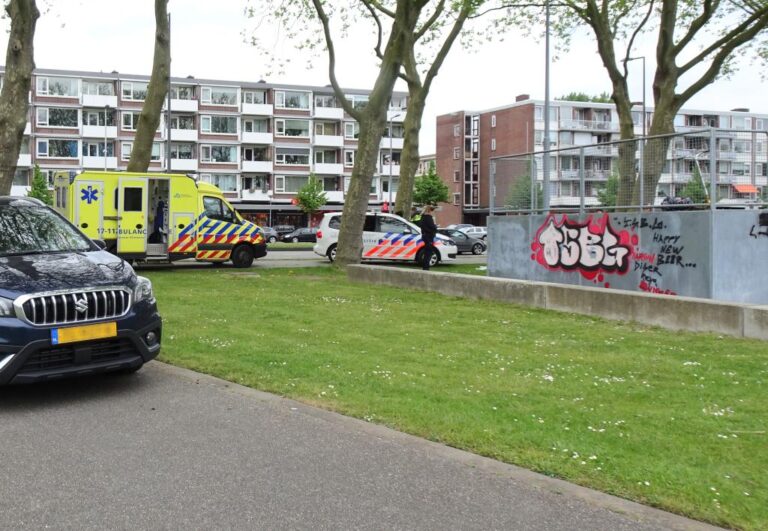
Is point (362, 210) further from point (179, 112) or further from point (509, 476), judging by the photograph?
point (179, 112)

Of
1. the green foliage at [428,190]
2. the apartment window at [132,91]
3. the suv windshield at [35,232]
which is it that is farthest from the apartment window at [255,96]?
the suv windshield at [35,232]

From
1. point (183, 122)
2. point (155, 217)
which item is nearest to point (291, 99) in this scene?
point (183, 122)

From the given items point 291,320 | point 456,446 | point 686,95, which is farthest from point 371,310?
point 686,95

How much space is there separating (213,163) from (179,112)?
224 inches

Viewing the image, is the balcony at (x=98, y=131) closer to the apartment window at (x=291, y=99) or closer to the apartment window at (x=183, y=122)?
the apartment window at (x=183, y=122)

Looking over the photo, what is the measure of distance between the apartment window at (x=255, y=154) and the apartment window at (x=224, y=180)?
249 cm

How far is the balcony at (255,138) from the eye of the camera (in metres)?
74.2

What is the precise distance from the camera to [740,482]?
4.24m

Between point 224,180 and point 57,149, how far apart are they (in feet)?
50.4

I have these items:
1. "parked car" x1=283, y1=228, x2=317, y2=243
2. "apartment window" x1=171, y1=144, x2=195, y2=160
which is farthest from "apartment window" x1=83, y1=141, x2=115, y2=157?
"parked car" x1=283, y1=228, x2=317, y2=243

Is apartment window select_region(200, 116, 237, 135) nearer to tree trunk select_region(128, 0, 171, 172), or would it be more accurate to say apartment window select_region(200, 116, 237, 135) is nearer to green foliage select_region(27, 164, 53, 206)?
green foliage select_region(27, 164, 53, 206)

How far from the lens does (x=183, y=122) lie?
72.9 m

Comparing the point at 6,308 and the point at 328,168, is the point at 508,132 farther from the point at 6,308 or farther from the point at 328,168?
the point at 6,308

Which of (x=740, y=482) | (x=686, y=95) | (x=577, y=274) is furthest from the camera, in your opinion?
(x=686, y=95)
